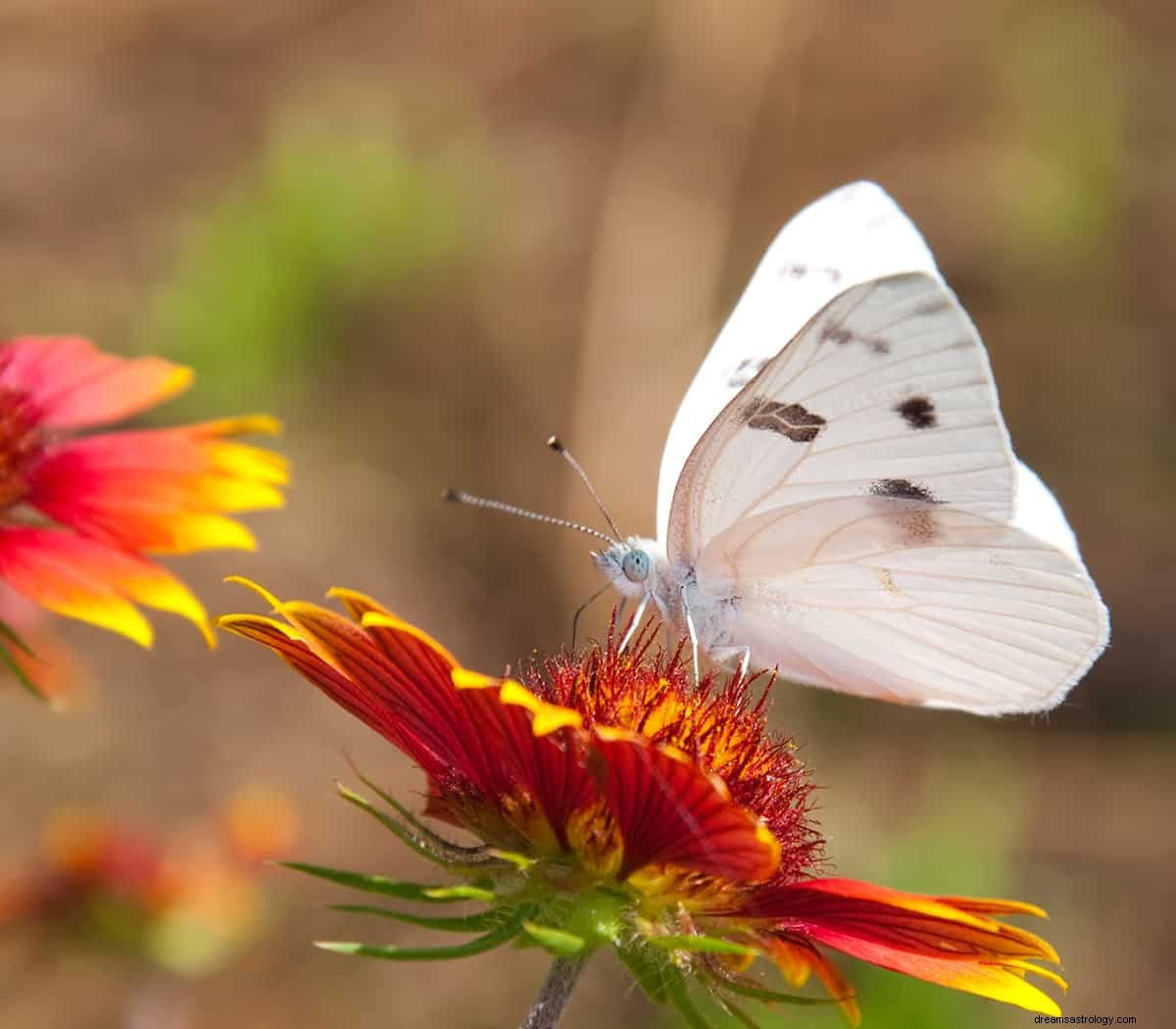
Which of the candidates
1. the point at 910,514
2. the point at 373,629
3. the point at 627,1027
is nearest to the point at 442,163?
the point at 627,1027

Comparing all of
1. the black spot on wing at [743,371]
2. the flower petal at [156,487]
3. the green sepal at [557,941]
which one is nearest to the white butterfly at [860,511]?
the black spot on wing at [743,371]

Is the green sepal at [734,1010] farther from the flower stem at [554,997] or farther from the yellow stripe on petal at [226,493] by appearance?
the yellow stripe on petal at [226,493]

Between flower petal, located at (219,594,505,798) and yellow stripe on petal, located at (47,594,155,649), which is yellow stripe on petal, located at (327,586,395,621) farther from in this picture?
yellow stripe on petal, located at (47,594,155,649)

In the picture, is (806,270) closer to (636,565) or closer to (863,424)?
(863,424)

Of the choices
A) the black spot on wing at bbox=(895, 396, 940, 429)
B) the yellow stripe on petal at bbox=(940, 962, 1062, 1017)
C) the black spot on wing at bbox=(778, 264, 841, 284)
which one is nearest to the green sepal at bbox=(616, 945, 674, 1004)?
the yellow stripe on petal at bbox=(940, 962, 1062, 1017)

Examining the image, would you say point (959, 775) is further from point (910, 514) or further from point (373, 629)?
point (373, 629)

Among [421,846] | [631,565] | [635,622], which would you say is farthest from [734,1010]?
[631,565]

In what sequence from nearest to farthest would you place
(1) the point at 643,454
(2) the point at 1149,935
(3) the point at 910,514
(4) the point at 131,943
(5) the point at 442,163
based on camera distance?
(3) the point at 910,514
(4) the point at 131,943
(2) the point at 1149,935
(1) the point at 643,454
(5) the point at 442,163
